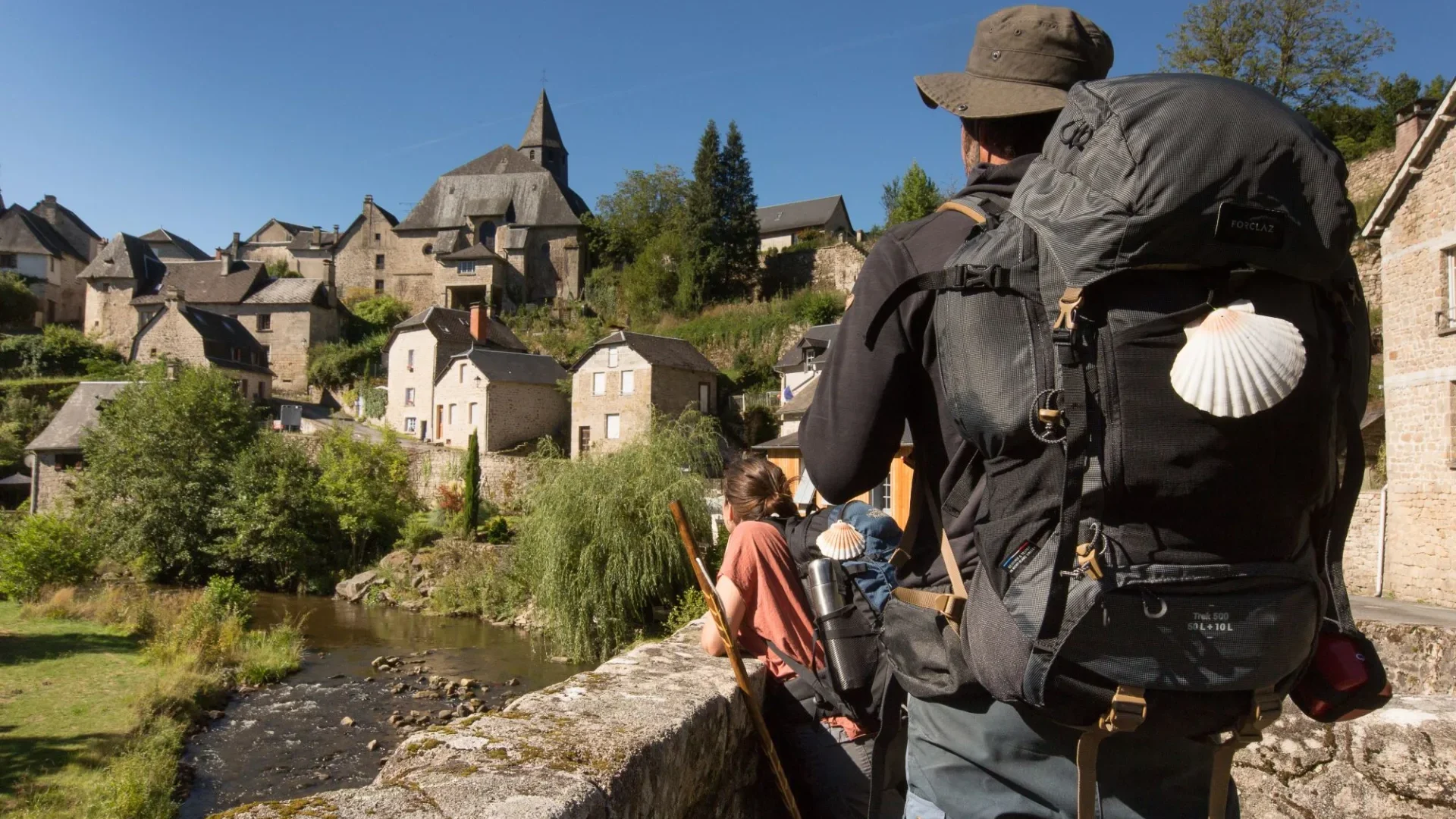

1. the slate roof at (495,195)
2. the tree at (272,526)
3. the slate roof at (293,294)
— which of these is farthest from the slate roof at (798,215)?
the tree at (272,526)

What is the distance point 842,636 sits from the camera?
9.94 ft

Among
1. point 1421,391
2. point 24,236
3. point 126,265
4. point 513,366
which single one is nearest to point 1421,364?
point 1421,391

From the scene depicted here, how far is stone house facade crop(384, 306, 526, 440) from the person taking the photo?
44.0 m

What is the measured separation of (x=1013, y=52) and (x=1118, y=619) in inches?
47.0

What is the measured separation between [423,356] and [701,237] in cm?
1714

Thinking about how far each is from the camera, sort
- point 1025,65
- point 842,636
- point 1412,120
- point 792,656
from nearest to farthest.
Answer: point 1025,65
point 842,636
point 792,656
point 1412,120

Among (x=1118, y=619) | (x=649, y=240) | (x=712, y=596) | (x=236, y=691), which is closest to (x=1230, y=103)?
(x=1118, y=619)

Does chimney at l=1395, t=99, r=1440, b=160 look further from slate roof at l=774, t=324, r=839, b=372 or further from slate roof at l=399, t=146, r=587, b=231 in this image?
slate roof at l=399, t=146, r=587, b=231

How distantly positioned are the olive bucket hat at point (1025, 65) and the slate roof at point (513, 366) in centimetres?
3863

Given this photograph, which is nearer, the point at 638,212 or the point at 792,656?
the point at 792,656

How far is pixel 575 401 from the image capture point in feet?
128

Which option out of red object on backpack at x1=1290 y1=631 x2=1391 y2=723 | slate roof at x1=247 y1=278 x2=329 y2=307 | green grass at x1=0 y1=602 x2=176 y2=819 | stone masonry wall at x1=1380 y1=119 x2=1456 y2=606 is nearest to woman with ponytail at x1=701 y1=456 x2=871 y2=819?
red object on backpack at x1=1290 y1=631 x2=1391 y2=723

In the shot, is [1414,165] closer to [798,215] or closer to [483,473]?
[483,473]

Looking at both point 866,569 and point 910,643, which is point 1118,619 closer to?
point 910,643
